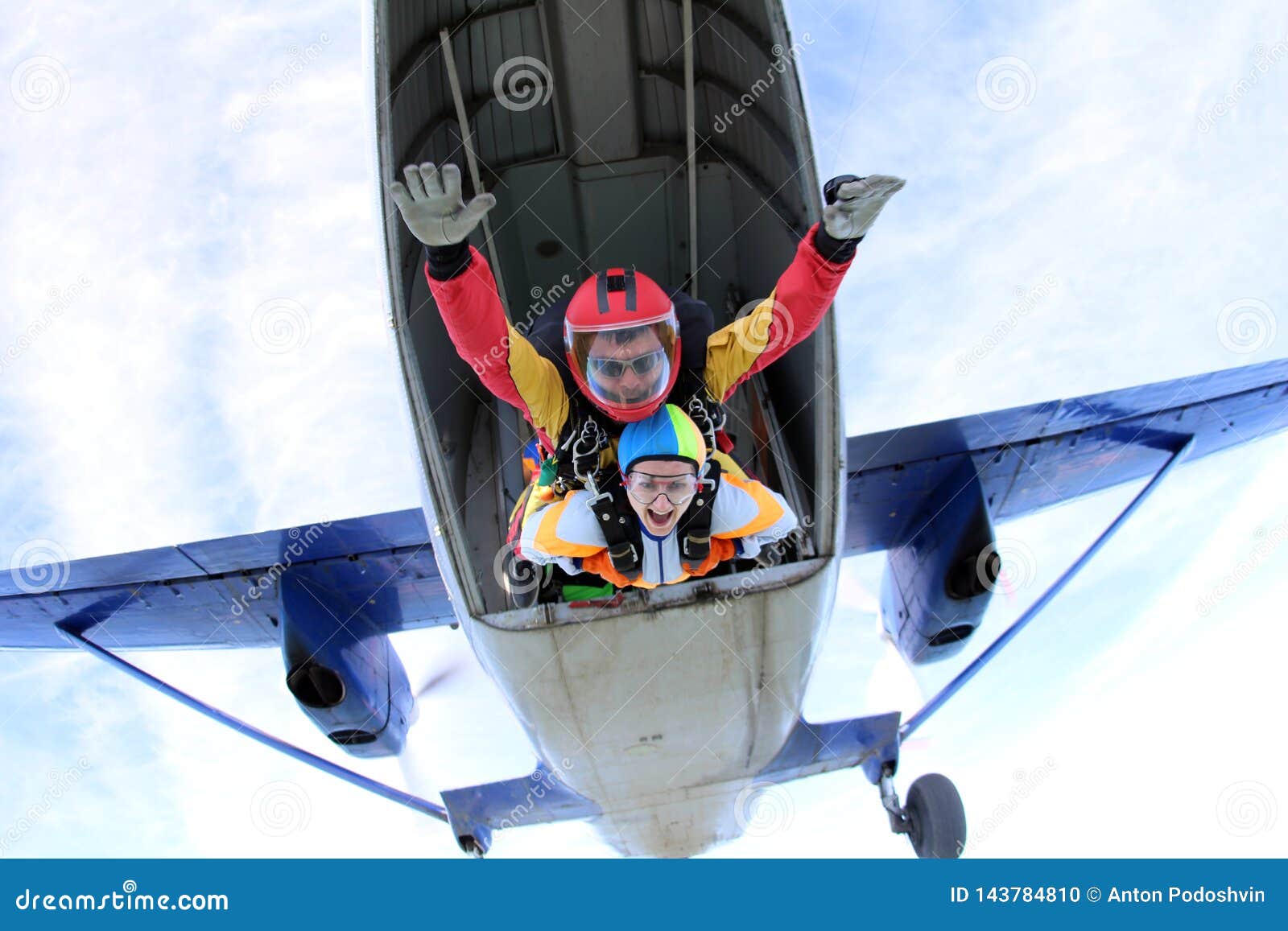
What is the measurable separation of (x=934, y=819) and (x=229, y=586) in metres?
7.19

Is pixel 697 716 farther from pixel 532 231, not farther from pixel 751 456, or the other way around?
pixel 532 231

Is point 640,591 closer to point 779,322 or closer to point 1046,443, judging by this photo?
point 779,322

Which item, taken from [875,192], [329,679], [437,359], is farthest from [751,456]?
[329,679]

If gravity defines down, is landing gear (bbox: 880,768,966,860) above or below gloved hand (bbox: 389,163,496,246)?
below

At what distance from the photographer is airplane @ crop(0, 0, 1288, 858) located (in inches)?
182

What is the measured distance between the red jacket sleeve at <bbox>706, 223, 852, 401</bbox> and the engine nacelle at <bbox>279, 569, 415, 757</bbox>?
16.2 ft

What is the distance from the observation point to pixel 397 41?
4.55m

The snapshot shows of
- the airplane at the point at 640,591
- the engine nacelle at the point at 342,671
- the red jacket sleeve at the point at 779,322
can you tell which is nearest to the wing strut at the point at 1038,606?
the airplane at the point at 640,591

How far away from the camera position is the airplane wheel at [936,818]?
7312mm

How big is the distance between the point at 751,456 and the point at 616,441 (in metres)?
2.22

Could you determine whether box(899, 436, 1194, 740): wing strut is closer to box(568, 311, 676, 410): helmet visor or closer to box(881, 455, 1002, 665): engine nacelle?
box(881, 455, 1002, 665): engine nacelle

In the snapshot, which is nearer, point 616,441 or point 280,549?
point 616,441

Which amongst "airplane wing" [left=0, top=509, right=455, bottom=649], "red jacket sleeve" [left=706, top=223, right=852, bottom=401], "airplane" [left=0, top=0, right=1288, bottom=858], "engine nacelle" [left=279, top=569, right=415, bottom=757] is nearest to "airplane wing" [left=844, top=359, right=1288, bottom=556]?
"airplane" [left=0, top=0, right=1288, bottom=858]

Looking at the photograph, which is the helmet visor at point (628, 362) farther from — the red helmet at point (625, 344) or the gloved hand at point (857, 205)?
the gloved hand at point (857, 205)
